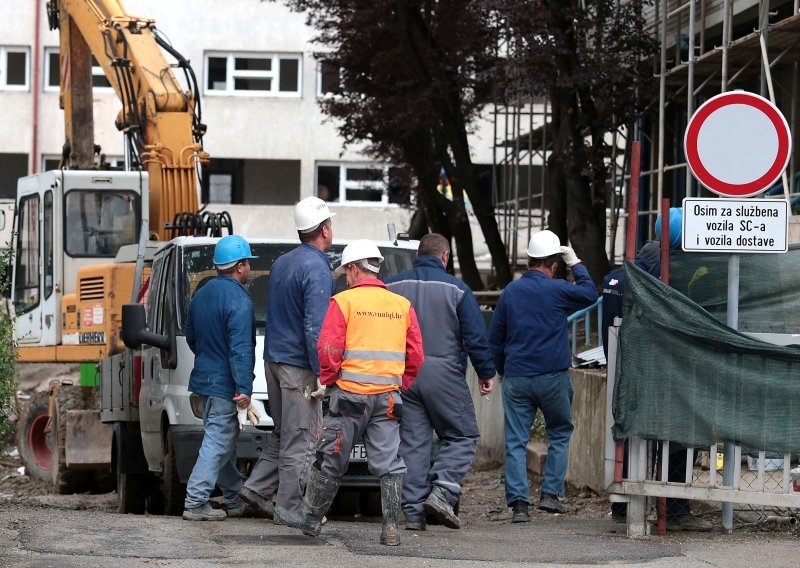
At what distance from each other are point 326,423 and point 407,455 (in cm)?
113

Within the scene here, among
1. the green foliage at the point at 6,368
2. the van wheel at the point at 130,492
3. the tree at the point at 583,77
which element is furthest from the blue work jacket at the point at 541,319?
the tree at the point at 583,77

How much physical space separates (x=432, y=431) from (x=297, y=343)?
1.08 m

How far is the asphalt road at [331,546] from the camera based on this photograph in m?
8.12

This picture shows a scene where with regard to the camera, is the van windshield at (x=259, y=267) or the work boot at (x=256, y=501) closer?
the work boot at (x=256, y=501)

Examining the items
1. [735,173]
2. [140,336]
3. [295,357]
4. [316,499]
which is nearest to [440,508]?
[316,499]

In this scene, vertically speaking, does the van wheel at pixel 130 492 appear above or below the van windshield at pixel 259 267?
below

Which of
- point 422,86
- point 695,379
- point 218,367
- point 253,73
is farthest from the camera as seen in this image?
point 253,73

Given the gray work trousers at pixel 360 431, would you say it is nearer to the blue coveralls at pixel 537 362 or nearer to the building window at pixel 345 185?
the blue coveralls at pixel 537 362

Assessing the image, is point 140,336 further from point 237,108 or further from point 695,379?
point 237,108

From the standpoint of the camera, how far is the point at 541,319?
10.7 m

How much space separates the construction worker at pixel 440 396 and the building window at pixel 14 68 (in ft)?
103

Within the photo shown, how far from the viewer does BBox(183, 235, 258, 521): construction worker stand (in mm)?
9938

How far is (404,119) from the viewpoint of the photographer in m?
23.5

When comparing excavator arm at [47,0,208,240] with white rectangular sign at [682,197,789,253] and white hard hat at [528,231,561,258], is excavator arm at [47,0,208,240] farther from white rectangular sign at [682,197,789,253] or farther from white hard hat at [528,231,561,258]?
white rectangular sign at [682,197,789,253]
